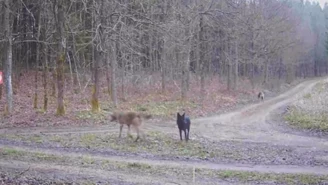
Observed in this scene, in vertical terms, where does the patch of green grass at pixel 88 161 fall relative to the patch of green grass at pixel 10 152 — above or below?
below

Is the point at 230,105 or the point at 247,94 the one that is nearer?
the point at 230,105

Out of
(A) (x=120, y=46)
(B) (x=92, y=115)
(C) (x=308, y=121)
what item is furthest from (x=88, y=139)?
(C) (x=308, y=121)

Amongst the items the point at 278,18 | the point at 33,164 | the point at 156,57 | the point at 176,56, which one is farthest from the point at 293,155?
the point at 278,18

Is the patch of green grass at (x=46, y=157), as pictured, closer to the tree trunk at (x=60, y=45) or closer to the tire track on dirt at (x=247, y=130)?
the tire track on dirt at (x=247, y=130)

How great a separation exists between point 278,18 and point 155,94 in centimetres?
2597

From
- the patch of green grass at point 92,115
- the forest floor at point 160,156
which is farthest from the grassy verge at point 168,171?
the patch of green grass at point 92,115

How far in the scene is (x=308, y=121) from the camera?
24031mm

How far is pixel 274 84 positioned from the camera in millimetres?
65312

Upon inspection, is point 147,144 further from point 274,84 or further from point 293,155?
point 274,84

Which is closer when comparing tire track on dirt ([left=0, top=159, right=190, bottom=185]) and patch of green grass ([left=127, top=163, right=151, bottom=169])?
tire track on dirt ([left=0, top=159, right=190, bottom=185])

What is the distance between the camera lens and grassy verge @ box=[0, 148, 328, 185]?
11.4 m

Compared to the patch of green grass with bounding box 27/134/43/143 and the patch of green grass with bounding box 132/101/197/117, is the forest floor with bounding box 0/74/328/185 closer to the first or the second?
the patch of green grass with bounding box 27/134/43/143

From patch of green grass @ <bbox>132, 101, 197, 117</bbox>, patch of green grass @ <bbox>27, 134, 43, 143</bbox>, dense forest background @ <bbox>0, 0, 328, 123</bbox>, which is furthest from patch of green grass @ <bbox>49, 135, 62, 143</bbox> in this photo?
patch of green grass @ <bbox>132, 101, 197, 117</bbox>

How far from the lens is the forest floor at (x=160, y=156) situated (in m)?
11.4
